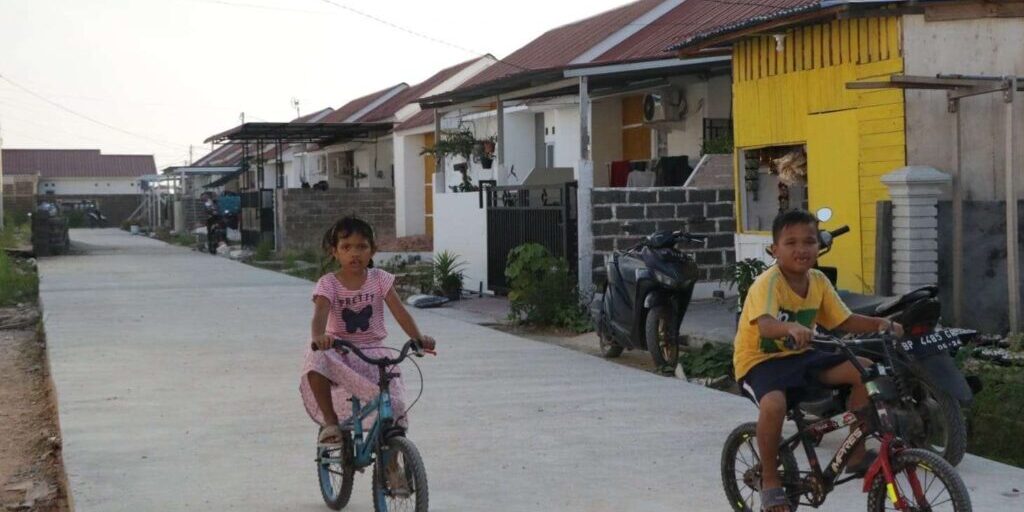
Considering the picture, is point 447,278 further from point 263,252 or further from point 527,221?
point 263,252

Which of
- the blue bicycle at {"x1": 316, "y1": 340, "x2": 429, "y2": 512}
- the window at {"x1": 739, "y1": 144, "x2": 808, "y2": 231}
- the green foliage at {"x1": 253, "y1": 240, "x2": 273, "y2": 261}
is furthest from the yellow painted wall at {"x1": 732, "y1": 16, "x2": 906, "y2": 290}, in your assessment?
the green foliage at {"x1": 253, "y1": 240, "x2": 273, "y2": 261}

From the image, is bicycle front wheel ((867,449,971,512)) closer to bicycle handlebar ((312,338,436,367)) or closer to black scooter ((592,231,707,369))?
bicycle handlebar ((312,338,436,367))

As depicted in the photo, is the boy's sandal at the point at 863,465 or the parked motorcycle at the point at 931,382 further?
the parked motorcycle at the point at 931,382

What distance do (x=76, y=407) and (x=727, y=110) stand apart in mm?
10815

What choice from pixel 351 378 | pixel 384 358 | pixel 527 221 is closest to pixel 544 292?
pixel 527 221

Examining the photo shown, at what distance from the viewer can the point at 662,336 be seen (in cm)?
1141

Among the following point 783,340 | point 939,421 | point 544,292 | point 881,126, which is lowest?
point 939,421

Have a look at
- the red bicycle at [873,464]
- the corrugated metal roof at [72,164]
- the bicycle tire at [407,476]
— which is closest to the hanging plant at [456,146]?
the bicycle tire at [407,476]

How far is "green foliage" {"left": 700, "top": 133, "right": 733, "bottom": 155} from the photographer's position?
17.0 meters

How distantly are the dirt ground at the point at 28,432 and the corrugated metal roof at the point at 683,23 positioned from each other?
7.63m

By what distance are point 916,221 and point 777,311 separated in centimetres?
639

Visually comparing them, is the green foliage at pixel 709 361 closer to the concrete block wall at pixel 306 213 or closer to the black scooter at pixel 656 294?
the black scooter at pixel 656 294

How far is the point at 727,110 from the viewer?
1845 centimetres

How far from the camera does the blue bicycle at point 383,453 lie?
19.2 feet
